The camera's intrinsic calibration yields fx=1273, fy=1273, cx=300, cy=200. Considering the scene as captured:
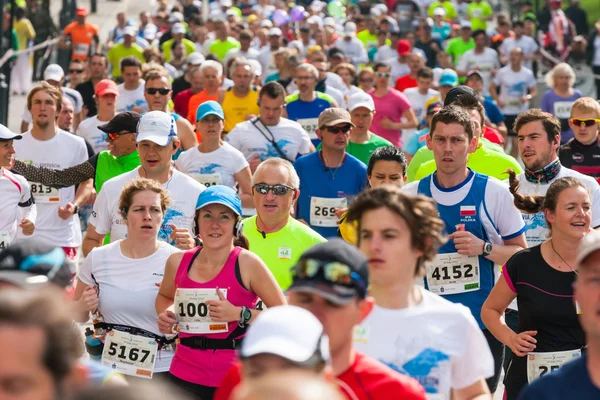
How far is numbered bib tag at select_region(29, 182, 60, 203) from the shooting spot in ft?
32.1

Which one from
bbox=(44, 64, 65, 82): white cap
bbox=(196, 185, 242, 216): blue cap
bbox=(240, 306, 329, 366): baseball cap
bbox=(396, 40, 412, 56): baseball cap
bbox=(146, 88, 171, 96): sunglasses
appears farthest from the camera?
bbox=(396, 40, 412, 56): baseball cap

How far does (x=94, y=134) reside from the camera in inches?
470

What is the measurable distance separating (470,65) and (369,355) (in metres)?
18.2

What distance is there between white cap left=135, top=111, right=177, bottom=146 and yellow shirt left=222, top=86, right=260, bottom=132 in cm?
528

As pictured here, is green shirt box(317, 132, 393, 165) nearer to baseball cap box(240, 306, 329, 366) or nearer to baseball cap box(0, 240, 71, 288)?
baseball cap box(0, 240, 71, 288)

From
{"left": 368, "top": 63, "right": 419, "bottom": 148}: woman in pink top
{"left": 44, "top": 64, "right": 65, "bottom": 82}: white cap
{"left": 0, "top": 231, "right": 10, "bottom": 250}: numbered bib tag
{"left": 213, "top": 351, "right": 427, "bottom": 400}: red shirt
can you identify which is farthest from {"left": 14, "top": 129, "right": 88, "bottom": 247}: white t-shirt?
{"left": 213, "top": 351, "right": 427, "bottom": 400}: red shirt

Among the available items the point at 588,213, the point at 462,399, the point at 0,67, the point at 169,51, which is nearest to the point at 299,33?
the point at 169,51

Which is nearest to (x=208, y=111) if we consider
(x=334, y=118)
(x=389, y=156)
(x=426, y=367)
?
(x=334, y=118)

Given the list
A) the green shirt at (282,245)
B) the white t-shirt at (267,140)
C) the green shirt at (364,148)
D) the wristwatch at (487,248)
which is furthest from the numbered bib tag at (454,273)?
the white t-shirt at (267,140)

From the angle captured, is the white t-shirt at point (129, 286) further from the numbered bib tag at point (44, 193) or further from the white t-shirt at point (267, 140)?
the white t-shirt at point (267, 140)

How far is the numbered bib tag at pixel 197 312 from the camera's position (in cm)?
Answer: 610

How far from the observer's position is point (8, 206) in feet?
27.9

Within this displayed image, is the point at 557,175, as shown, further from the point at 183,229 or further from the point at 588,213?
the point at 183,229

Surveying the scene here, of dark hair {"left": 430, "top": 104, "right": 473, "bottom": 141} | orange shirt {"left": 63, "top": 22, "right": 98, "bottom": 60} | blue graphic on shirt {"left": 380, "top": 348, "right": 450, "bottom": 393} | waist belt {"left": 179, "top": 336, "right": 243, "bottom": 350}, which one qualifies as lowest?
waist belt {"left": 179, "top": 336, "right": 243, "bottom": 350}
